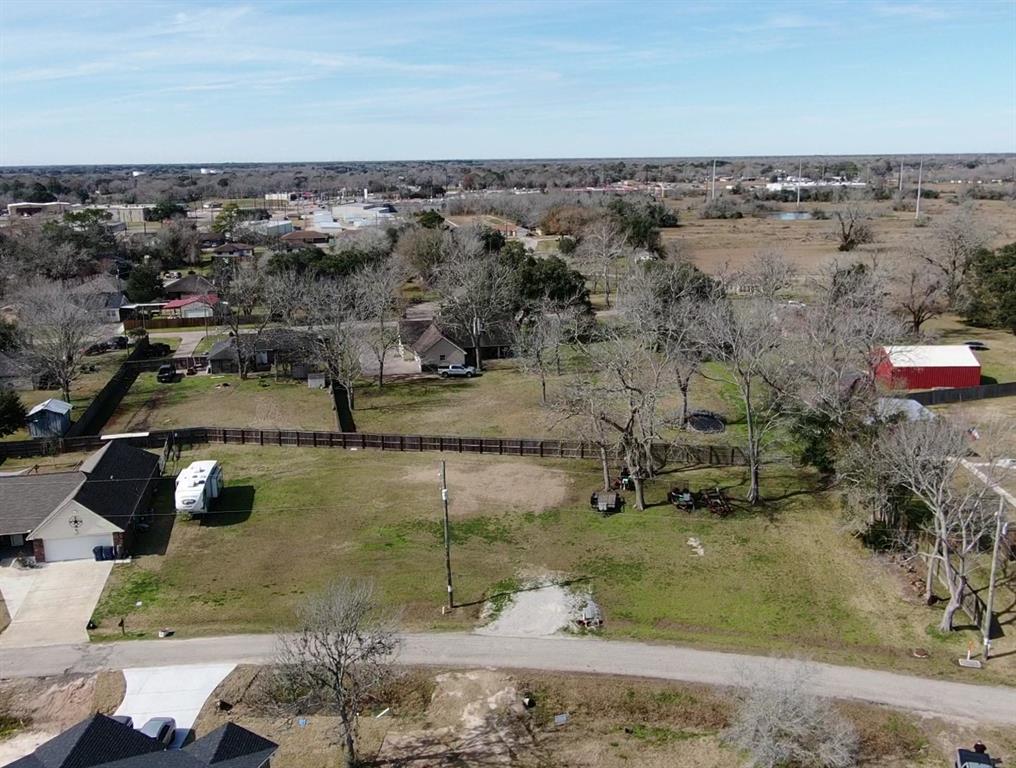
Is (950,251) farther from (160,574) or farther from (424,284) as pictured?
(160,574)

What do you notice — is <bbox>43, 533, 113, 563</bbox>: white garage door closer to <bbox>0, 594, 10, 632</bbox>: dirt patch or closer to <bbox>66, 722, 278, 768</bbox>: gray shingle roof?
<bbox>0, 594, 10, 632</bbox>: dirt patch

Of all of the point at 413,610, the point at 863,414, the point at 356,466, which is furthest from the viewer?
the point at 356,466

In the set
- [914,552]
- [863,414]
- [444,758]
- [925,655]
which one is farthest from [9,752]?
[863,414]

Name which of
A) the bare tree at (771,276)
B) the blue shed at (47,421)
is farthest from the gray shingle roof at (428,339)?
the blue shed at (47,421)

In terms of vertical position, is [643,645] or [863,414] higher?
[863,414]

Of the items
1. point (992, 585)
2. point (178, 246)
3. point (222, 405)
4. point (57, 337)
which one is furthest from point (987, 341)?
point (178, 246)

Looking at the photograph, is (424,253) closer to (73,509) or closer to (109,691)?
(73,509)
